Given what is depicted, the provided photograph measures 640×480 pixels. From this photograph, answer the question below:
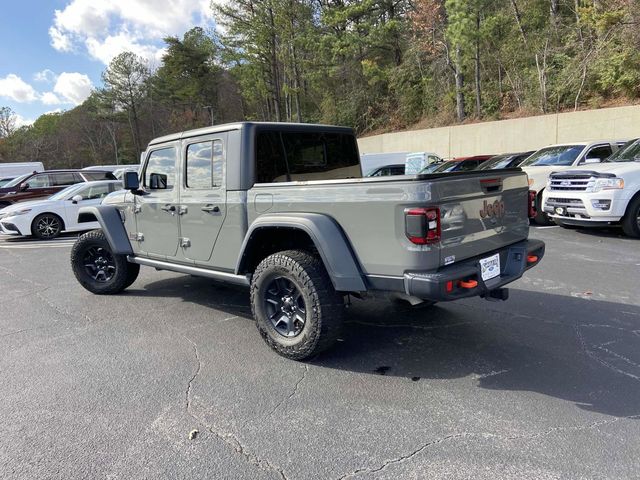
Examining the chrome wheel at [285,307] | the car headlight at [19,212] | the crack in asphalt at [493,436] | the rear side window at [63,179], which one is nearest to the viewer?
the crack in asphalt at [493,436]

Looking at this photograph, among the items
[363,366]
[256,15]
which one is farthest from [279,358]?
[256,15]

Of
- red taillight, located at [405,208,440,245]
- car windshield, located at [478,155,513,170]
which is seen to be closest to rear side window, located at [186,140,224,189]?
red taillight, located at [405,208,440,245]

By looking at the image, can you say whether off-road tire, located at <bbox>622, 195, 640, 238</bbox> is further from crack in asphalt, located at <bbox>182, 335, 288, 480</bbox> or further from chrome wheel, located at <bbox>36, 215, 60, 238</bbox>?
chrome wheel, located at <bbox>36, 215, 60, 238</bbox>

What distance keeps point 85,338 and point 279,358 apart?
2.05 m

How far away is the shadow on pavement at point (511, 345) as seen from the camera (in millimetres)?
3178

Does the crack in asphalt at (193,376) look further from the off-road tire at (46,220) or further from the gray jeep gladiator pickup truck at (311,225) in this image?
the off-road tire at (46,220)

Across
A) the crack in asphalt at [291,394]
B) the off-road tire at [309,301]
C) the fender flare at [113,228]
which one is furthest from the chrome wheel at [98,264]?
the crack in asphalt at [291,394]

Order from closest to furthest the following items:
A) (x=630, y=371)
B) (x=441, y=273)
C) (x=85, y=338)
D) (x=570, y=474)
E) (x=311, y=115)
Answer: (x=570, y=474) < (x=441, y=273) < (x=630, y=371) < (x=85, y=338) < (x=311, y=115)

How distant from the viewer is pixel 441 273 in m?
3.01

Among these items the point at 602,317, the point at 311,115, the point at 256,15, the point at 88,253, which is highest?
the point at 256,15

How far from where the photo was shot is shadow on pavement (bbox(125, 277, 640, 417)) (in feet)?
10.4

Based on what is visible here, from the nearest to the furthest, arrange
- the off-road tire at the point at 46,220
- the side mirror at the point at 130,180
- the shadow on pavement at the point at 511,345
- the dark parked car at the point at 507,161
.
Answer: the shadow on pavement at the point at 511,345 < the side mirror at the point at 130,180 < the off-road tire at the point at 46,220 < the dark parked car at the point at 507,161

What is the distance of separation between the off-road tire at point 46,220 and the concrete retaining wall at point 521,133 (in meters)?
18.8

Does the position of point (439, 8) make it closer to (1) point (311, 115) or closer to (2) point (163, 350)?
(1) point (311, 115)
